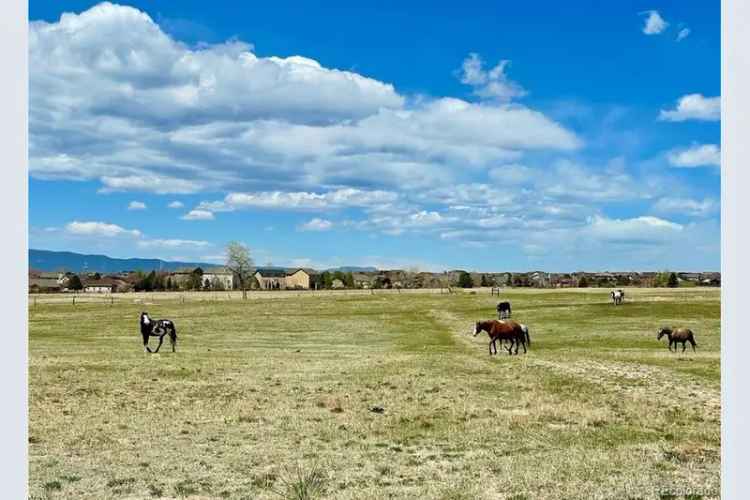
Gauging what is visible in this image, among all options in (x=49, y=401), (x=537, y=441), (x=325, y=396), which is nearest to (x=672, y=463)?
(x=537, y=441)

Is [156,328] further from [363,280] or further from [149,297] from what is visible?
[363,280]

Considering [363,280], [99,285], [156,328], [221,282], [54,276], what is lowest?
[99,285]

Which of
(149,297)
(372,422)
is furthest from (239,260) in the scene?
(372,422)

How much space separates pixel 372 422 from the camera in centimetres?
1697

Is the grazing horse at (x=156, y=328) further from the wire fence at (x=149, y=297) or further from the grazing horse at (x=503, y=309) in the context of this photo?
the wire fence at (x=149, y=297)

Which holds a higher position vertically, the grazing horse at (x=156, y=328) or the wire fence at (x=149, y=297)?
the grazing horse at (x=156, y=328)

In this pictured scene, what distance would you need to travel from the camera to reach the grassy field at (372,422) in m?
11.6

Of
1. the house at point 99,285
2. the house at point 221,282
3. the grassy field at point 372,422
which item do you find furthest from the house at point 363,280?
the grassy field at point 372,422

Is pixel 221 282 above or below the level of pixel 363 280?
above

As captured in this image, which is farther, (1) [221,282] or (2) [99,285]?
(2) [99,285]

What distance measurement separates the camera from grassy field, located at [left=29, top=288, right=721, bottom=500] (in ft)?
38.1

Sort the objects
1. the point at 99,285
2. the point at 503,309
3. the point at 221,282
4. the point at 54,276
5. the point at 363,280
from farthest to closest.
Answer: the point at 363,280 < the point at 54,276 < the point at 99,285 < the point at 221,282 < the point at 503,309
